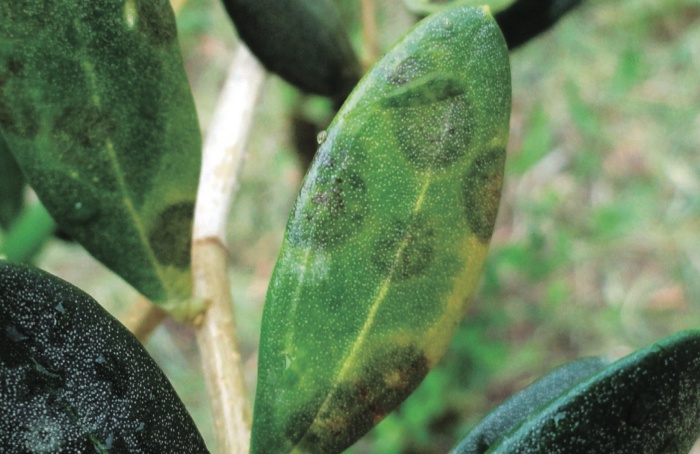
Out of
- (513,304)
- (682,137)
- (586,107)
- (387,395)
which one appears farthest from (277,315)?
(682,137)

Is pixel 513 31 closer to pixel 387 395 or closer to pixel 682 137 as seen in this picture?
pixel 387 395

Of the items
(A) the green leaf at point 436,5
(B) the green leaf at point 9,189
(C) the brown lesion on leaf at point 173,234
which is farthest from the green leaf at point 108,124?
(B) the green leaf at point 9,189

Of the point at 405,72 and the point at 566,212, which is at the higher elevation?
the point at 405,72

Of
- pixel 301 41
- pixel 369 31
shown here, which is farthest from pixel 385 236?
pixel 369 31

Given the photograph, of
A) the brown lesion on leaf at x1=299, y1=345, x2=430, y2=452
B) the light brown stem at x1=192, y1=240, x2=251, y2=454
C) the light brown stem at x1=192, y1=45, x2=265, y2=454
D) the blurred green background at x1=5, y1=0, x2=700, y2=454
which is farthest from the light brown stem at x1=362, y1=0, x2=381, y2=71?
the blurred green background at x1=5, y1=0, x2=700, y2=454

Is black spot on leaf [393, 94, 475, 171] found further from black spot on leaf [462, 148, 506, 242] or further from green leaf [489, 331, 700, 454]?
green leaf [489, 331, 700, 454]

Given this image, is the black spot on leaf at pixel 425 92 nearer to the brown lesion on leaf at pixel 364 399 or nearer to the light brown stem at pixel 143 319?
the brown lesion on leaf at pixel 364 399

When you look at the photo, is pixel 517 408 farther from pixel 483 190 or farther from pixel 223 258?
pixel 223 258
